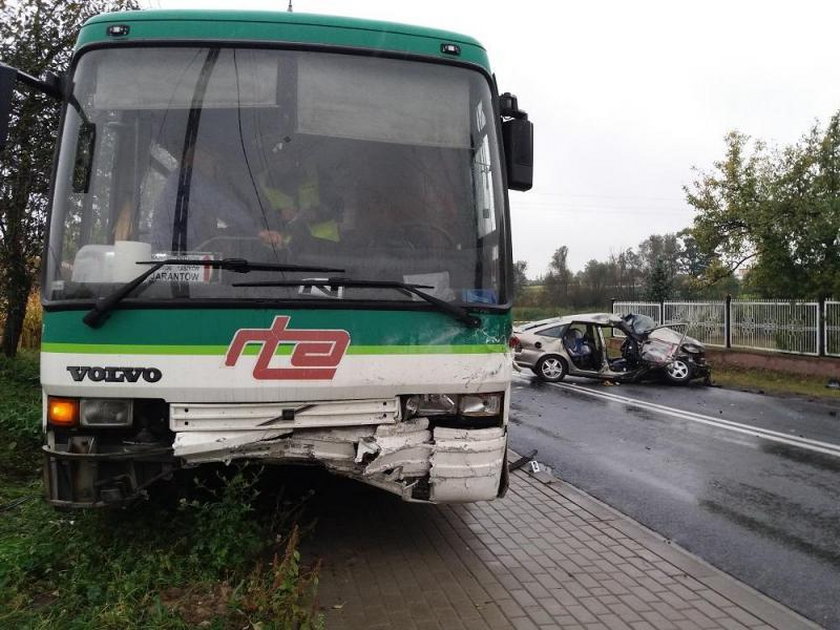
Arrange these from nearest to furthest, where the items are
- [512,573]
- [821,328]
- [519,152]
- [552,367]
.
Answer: [512,573] < [519,152] < [552,367] < [821,328]


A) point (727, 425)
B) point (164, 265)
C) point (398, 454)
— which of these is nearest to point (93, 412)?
point (164, 265)

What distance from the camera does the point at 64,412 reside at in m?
3.91

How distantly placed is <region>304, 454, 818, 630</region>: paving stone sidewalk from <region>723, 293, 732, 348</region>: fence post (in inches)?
703

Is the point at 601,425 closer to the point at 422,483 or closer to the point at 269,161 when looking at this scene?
the point at 422,483

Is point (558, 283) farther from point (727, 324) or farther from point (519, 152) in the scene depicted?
point (519, 152)

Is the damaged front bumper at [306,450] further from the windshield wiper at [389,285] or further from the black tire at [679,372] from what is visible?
the black tire at [679,372]

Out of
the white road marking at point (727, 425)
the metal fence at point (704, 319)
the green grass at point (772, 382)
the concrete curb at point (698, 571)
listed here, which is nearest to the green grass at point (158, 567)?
the concrete curb at point (698, 571)

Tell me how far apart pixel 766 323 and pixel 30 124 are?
61.7 feet

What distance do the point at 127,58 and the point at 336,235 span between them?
1.57m

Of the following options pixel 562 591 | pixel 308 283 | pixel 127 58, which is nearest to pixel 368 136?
pixel 308 283

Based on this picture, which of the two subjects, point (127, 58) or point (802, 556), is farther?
point (802, 556)

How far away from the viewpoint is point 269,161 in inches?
164

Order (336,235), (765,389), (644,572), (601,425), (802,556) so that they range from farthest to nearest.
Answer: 1. (765,389)
2. (601,425)
3. (802,556)
4. (644,572)
5. (336,235)

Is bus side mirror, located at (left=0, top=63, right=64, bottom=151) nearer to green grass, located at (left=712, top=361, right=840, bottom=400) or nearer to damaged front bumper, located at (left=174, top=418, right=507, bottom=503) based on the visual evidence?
damaged front bumper, located at (left=174, top=418, right=507, bottom=503)
